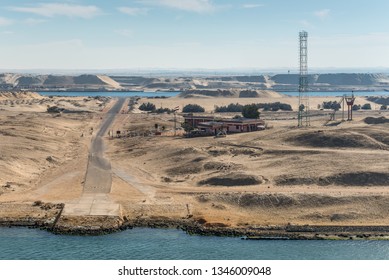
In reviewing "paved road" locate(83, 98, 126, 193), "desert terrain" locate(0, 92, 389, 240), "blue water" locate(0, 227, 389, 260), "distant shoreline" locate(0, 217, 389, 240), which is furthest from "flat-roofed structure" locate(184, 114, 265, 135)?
"blue water" locate(0, 227, 389, 260)

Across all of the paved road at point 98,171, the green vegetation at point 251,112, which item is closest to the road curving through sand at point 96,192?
the paved road at point 98,171

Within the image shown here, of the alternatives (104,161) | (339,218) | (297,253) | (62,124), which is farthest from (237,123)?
(297,253)

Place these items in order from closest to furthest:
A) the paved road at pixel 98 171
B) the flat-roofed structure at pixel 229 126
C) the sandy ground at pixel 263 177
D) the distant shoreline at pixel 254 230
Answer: the distant shoreline at pixel 254 230
the sandy ground at pixel 263 177
the paved road at pixel 98 171
the flat-roofed structure at pixel 229 126

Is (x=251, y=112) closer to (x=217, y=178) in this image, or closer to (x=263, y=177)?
(x=263, y=177)

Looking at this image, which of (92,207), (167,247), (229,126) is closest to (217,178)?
(92,207)

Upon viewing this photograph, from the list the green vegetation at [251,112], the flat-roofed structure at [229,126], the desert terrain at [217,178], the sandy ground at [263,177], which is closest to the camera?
the desert terrain at [217,178]

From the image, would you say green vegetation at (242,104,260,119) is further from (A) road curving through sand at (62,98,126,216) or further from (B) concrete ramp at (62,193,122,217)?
(B) concrete ramp at (62,193,122,217)

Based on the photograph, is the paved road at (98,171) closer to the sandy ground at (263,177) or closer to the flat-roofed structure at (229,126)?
the sandy ground at (263,177)
